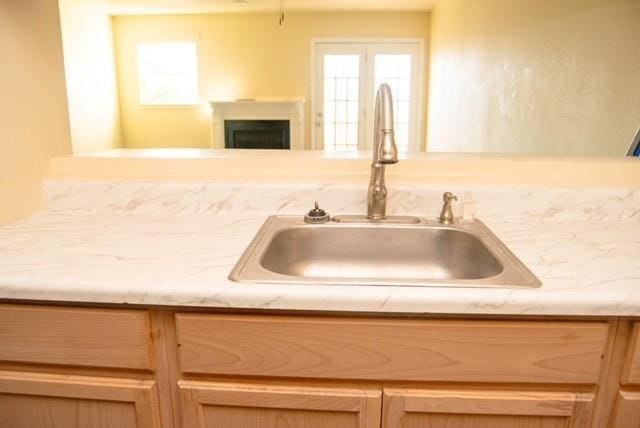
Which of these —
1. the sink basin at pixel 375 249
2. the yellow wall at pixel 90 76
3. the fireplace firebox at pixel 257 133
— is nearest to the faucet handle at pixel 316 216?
the sink basin at pixel 375 249

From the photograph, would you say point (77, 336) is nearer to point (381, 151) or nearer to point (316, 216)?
point (316, 216)

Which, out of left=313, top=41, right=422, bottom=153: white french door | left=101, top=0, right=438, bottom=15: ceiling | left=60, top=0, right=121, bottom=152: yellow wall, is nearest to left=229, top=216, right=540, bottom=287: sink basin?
left=101, top=0, right=438, bottom=15: ceiling

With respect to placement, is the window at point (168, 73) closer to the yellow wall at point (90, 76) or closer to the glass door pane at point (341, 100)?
the yellow wall at point (90, 76)

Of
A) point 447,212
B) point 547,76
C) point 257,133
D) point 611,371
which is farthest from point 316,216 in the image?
point 257,133

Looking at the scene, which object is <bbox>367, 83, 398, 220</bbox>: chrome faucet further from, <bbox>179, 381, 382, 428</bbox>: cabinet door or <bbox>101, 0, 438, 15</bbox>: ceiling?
<bbox>101, 0, 438, 15</bbox>: ceiling

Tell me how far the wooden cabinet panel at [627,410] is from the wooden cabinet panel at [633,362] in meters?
0.02

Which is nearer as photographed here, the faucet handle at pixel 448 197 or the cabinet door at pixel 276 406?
the cabinet door at pixel 276 406

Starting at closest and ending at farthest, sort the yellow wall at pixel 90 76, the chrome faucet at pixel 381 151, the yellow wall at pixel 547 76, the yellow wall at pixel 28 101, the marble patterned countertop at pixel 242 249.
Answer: the marble patterned countertop at pixel 242 249 < the chrome faucet at pixel 381 151 < the yellow wall at pixel 547 76 < the yellow wall at pixel 28 101 < the yellow wall at pixel 90 76

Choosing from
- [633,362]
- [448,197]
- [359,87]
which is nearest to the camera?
[633,362]

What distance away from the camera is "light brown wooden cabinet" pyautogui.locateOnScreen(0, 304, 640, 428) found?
0.72 meters

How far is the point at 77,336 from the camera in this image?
0.76m

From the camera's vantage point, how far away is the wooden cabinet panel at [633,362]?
0.71 m

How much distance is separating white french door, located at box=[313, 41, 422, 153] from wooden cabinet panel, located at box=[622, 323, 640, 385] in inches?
222

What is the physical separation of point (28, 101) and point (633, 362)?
137 inches
